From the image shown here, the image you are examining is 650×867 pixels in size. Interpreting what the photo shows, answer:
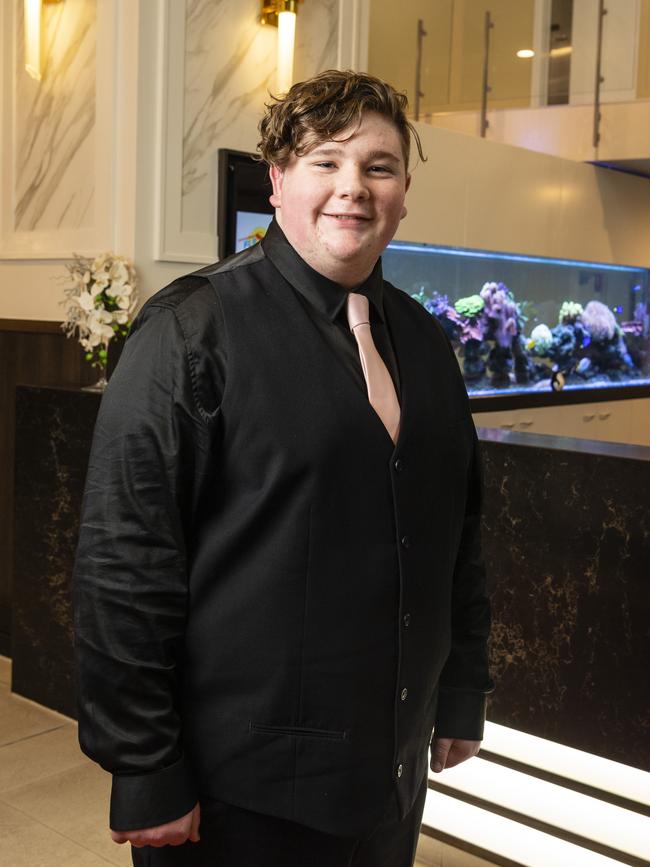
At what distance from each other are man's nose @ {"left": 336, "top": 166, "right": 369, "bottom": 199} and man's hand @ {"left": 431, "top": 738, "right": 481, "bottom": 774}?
2.79 ft

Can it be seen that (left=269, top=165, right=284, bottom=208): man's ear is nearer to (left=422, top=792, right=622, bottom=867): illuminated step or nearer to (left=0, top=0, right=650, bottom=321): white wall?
(left=422, top=792, right=622, bottom=867): illuminated step

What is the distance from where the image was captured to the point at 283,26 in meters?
4.54

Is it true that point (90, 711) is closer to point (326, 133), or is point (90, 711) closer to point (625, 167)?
point (326, 133)

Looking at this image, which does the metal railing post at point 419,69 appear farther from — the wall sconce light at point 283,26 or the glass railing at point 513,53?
the wall sconce light at point 283,26

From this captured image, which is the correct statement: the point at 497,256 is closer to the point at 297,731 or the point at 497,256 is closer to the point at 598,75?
the point at 598,75

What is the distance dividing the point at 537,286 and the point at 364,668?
6.08 meters

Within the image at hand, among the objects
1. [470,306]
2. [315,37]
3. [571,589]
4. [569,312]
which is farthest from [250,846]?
[569,312]

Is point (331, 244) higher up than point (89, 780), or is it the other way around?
point (331, 244)

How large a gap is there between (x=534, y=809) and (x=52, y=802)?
59.7 inches

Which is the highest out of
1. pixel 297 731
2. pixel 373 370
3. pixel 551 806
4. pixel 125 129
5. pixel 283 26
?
pixel 283 26

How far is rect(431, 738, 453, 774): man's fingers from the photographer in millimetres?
1663

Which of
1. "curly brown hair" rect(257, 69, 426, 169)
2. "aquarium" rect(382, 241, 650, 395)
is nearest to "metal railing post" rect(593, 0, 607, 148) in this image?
"aquarium" rect(382, 241, 650, 395)

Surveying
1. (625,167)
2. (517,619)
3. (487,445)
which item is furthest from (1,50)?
(625,167)

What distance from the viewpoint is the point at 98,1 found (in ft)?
13.6
